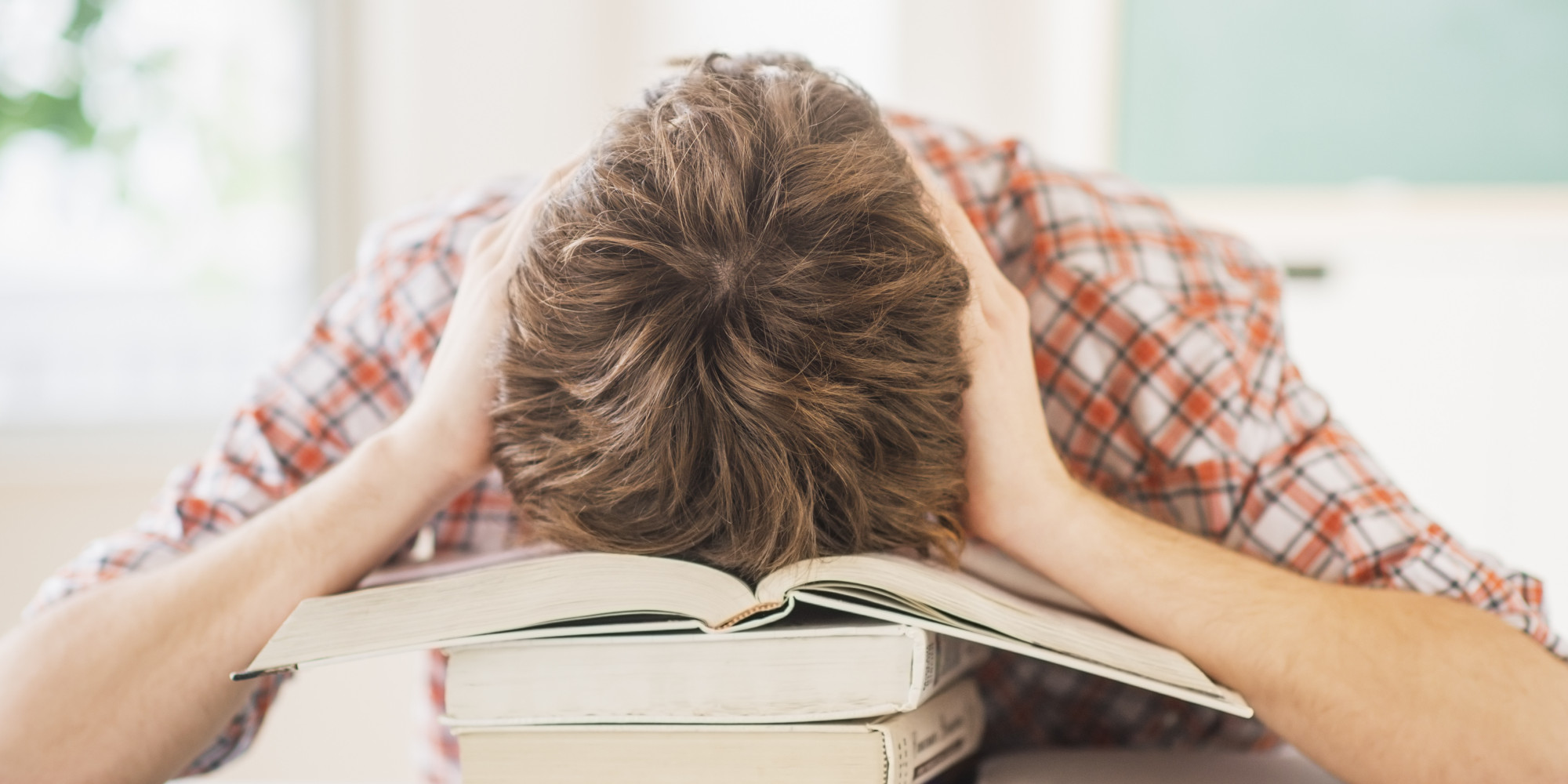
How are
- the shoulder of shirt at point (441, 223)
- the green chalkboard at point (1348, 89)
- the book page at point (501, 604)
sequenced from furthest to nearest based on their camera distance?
the green chalkboard at point (1348, 89), the shoulder of shirt at point (441, 223), the book page at point (501, 604)

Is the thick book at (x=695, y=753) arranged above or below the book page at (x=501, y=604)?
below

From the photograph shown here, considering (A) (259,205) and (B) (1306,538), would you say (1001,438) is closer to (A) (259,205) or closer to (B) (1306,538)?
(B) (1306,538)

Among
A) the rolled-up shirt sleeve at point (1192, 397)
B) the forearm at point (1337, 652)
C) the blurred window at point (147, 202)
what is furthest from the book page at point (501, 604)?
the blurred window at point (147, 202)

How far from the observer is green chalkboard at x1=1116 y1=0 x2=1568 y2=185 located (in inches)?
70.6

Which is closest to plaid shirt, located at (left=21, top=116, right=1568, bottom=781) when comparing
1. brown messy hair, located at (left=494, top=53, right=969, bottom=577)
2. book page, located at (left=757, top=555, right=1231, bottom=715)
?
brown messy hair, located at (left=494, top=53, right=969, bottom=577)

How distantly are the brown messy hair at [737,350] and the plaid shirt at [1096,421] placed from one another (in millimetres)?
138

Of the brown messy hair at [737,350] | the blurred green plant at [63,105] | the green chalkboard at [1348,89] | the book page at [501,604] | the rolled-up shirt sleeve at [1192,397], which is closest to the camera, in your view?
the book page at [501,604]

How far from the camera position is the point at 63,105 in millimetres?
2121

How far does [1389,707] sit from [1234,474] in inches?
7.9

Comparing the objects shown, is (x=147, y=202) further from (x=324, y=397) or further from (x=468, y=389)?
(x=468, y=389)

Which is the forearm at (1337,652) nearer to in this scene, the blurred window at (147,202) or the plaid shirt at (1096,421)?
the plaid shirt at (1096,421)

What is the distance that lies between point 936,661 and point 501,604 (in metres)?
0.21

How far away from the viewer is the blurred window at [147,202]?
212cm

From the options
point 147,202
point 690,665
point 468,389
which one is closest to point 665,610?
point 690,665
